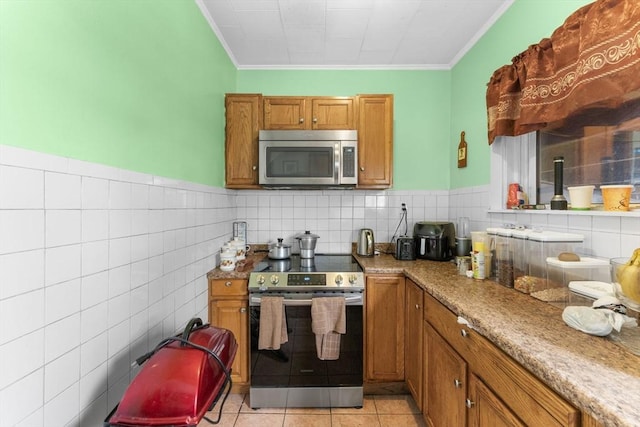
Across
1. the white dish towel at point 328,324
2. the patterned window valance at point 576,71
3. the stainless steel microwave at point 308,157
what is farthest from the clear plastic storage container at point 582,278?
the stainless steel microwave at point 308,157

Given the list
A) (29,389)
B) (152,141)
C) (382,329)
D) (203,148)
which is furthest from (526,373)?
(203,148)

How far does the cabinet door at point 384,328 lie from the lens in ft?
6.54

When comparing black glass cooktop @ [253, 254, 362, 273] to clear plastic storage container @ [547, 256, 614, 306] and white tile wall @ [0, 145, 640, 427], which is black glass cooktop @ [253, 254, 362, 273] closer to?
white tile wall @ [0, 145, 640, 427]

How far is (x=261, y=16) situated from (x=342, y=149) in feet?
3.52

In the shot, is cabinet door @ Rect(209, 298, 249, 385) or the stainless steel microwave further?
the stainless steel microwave

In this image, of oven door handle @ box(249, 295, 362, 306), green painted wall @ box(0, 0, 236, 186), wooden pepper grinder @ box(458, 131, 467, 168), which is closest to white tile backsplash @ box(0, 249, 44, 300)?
green painted wall @ box(0, 0, 236, 186)

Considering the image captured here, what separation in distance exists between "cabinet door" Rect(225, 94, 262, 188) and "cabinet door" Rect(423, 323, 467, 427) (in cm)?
174

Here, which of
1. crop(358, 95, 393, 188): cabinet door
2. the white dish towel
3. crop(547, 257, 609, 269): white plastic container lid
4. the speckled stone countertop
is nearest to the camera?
the speckled stone countertop

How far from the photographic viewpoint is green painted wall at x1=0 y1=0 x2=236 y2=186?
0.77 m

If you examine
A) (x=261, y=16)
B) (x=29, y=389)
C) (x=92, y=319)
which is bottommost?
(x=29, y=389)

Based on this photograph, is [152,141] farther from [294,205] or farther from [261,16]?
[294,205]

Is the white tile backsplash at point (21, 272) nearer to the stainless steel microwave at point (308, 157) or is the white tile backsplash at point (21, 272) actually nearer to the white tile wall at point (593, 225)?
the stainless steel microwave at point (308, 157)

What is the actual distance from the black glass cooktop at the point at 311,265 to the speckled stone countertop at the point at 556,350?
77 cm

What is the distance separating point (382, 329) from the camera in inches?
78.8
